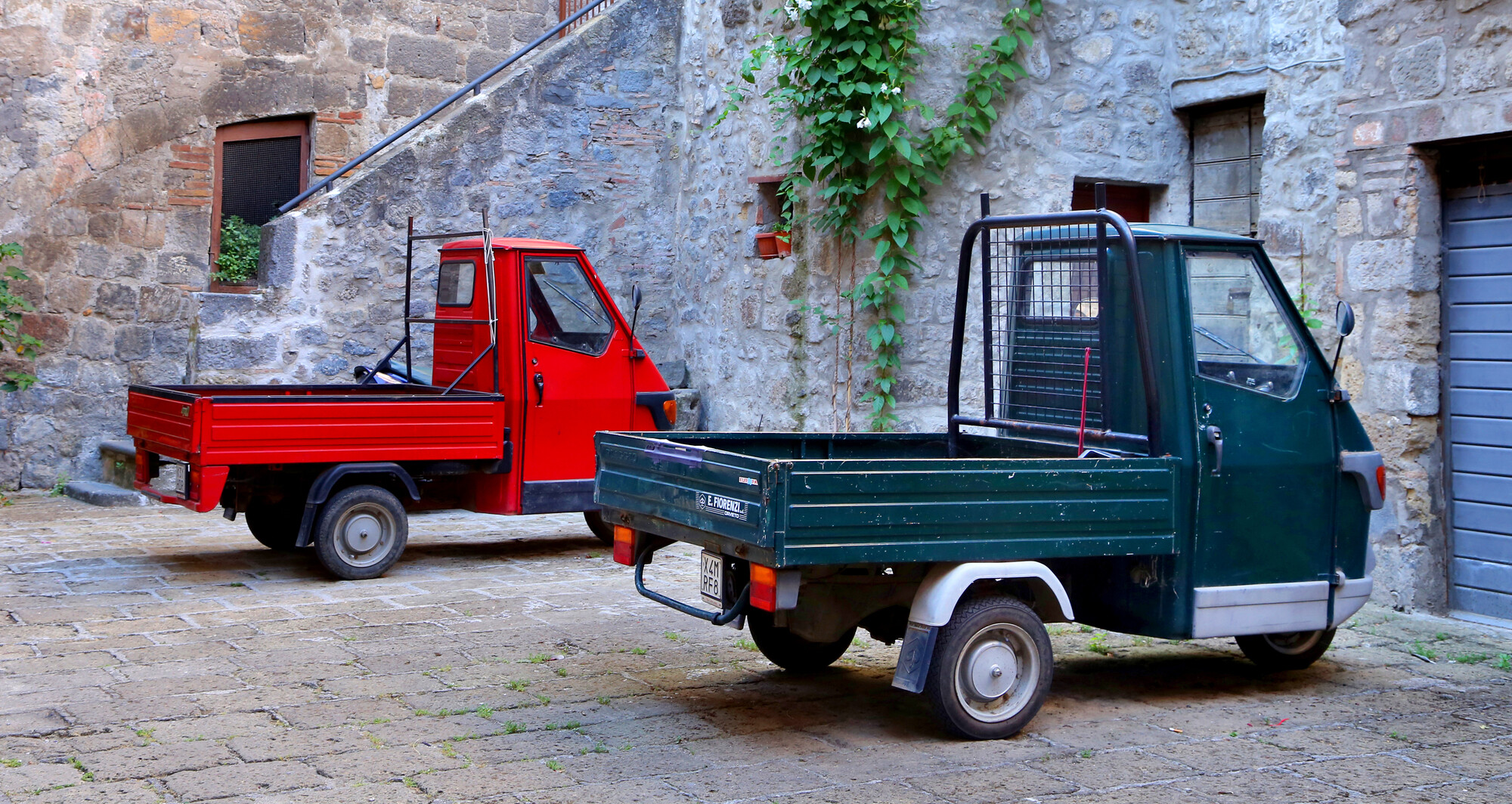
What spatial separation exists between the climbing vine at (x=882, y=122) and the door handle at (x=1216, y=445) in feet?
13.1

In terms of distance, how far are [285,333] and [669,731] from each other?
6400 millimetres

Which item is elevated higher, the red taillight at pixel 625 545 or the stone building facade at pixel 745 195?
the stone building facade at pixel 745 195

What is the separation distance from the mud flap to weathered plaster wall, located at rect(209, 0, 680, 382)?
680cm

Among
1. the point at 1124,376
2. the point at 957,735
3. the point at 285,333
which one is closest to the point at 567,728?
the point at 957,735

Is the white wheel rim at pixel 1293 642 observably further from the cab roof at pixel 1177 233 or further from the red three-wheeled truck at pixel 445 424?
the red three-wheeled truck at pixel 445 424


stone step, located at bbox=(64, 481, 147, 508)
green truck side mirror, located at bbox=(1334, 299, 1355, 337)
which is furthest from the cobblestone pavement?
stone step, located at bbox=(64, 481, 147, 508)

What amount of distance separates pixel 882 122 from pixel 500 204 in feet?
11.4

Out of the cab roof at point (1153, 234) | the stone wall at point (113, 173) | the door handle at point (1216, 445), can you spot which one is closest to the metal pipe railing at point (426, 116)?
the stone wall at point (113, 173)

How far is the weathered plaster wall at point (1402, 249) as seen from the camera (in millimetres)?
6277

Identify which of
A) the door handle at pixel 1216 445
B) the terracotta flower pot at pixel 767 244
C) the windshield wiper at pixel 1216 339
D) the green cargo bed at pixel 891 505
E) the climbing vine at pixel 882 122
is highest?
the climbing vine at pixel 882 122

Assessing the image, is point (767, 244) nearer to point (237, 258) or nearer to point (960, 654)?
point (237, 258)

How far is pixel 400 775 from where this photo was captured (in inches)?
153

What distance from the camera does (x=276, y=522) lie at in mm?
7703

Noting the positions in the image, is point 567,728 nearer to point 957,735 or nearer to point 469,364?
point 957,735
